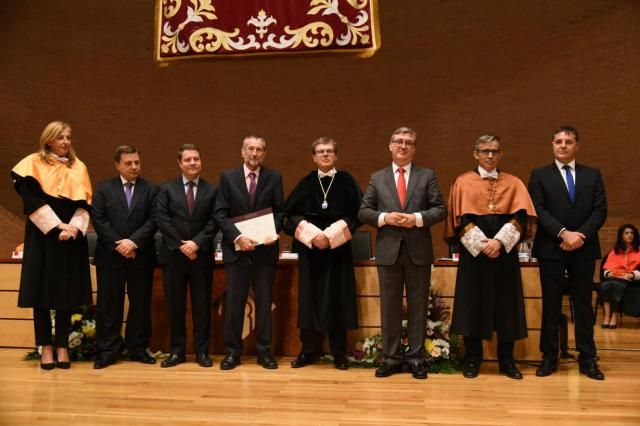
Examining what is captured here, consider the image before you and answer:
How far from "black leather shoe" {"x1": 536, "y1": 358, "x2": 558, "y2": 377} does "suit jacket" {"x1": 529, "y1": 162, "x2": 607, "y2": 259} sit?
0.72 m

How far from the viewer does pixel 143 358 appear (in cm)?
451

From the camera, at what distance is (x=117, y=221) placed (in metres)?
4.53

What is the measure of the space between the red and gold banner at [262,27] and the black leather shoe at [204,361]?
2205mm

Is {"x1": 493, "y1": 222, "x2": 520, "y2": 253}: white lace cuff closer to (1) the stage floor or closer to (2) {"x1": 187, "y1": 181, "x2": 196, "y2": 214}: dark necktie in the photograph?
(1) the stage floor

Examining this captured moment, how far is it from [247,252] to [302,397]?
131 centimetres

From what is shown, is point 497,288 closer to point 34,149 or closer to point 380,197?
point 380,197

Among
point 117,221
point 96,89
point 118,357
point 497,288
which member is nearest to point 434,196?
point 497,288

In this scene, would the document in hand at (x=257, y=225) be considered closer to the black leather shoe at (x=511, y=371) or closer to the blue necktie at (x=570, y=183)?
the black leather shoe at (x=511, y=371)

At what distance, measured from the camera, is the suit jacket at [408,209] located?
408 cm

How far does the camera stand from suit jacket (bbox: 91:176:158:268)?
4.47 m

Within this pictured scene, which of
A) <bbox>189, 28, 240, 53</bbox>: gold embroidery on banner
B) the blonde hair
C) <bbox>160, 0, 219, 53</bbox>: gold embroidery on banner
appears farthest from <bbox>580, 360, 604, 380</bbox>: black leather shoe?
the blonde hair

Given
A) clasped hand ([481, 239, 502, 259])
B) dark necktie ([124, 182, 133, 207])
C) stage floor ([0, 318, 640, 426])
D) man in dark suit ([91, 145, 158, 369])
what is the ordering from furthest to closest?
dark necktie ([124, 182, 133, 207]) → man in dark suit ([91, 145, 158, 369]) → clasped hand ([481, 239, 502, 259]) → stage floor ([0, 318, 640, 426])

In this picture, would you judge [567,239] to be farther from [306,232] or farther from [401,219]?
[306,232]

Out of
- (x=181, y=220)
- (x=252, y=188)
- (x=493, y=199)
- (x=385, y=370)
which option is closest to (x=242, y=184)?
(x=252, y=188)
